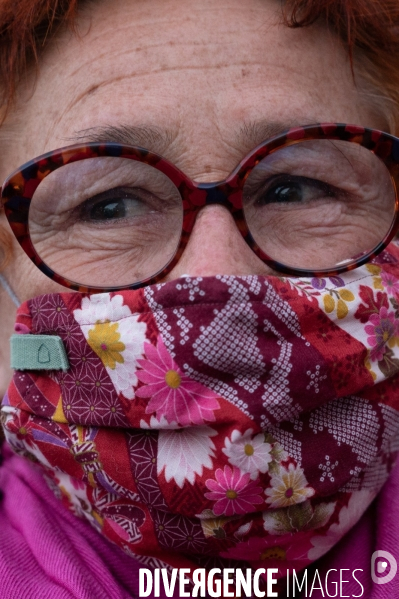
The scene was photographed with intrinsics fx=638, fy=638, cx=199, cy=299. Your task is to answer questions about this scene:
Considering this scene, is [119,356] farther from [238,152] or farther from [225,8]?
[225,8]

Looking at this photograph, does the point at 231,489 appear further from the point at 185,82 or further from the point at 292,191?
the point at 185,82

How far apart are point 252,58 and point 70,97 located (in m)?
0.48

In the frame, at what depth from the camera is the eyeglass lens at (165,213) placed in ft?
5.24

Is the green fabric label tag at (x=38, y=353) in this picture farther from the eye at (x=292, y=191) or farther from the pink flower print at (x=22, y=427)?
the eye at (x=292, y=191)

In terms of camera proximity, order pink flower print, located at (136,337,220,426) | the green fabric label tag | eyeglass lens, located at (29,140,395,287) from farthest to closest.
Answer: eyeglass lens, located at (29,140,395,287) < the green fabric label tag < pink flower print, located at (136,337,220,426)

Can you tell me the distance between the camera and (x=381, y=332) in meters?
1.54

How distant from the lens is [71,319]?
150cm

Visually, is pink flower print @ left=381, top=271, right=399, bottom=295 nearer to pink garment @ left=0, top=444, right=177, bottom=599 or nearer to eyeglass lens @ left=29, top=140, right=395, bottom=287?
eyeglass lens @ left=29, top=140, right=395, bottom=287

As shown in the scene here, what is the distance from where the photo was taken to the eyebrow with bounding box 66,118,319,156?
1.58m

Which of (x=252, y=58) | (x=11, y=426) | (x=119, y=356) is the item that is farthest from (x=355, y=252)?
(x=11, y=426)

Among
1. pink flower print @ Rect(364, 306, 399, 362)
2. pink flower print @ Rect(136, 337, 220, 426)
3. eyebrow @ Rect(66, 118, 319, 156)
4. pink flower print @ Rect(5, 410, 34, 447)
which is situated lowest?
pink flower print @ Rect(364, 306, 399, 362)

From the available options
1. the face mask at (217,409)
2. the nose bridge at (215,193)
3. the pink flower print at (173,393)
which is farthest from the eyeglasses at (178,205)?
the pink flower print at (173,393)

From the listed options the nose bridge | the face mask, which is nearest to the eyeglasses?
the nose bridge

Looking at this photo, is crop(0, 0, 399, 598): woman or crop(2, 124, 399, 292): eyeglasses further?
crop(2, 124, 399, 292): eyeglasses
